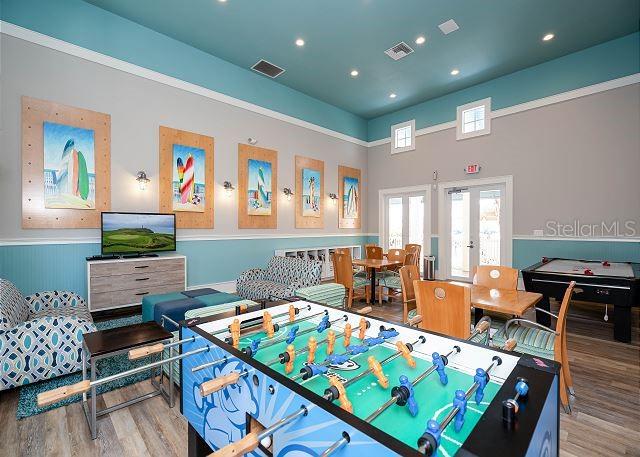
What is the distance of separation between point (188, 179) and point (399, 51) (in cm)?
428

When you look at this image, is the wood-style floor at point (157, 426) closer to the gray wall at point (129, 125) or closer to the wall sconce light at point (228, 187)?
the gray wall at point (129, 125)

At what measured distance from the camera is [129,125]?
177 inches

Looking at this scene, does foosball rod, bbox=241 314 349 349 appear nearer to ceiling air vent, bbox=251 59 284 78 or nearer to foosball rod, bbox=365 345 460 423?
foosball rod, bbox=365 345 460 423

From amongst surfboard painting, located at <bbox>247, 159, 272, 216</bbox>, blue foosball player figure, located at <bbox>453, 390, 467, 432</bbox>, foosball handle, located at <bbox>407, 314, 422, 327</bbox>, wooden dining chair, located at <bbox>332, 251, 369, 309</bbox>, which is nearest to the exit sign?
wooden dining chair, located at <bbox>332, 251, 369, 309</bbox>

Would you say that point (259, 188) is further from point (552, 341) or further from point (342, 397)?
point (342, 397)

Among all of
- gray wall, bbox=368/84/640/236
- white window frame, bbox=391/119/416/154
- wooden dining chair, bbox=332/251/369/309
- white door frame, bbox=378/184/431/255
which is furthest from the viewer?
white window frame, bbox=391/119/416/154

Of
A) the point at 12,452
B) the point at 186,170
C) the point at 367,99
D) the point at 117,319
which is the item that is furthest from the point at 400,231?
the point at 12,452

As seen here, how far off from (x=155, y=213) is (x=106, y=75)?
209 cm

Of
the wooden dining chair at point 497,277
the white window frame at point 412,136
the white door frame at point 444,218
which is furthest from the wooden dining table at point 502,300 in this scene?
the white window frame at point 412,136

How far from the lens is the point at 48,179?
3850 millimetres

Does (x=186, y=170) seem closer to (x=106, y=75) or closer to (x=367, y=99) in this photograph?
(x=106, y=75)

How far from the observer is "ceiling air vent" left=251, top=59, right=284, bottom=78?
18.2ft

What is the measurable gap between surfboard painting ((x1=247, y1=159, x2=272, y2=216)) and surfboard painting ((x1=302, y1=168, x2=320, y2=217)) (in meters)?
0.97

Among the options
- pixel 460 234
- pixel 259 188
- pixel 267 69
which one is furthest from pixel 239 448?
pixel 460 234
